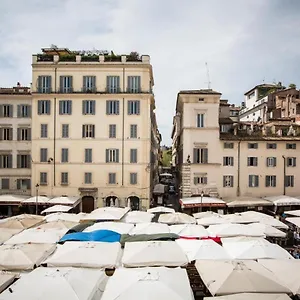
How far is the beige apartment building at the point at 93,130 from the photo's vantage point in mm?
38969

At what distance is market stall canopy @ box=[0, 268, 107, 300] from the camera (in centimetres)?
1123

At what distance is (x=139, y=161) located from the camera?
128ft

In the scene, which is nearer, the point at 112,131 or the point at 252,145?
the point at 252,145

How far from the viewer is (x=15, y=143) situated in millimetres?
40438

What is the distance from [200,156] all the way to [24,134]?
735 inches

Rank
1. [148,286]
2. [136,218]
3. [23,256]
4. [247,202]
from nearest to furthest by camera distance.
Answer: [148,286], [23,256], [136,218], [247,202]

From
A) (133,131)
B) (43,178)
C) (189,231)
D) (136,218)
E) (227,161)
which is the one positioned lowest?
(136,218)

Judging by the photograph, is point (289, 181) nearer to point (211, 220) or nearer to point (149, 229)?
point (211, 220)

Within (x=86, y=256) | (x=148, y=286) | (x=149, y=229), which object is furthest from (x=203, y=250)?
(x=148, y=286)

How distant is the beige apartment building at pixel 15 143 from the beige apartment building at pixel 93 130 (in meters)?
1.37

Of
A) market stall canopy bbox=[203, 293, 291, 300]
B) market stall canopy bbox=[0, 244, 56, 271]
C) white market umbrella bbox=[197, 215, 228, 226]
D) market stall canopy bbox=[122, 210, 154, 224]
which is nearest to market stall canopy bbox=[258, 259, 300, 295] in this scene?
market stall canopy bbox=[203, 293, 291, 300]

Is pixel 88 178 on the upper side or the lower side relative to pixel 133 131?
lower

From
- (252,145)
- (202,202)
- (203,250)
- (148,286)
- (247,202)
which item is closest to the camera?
(148,286)

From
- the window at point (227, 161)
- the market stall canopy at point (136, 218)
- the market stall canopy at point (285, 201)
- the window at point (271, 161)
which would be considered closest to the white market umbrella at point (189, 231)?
the market stall canopy at point (136, 218)
